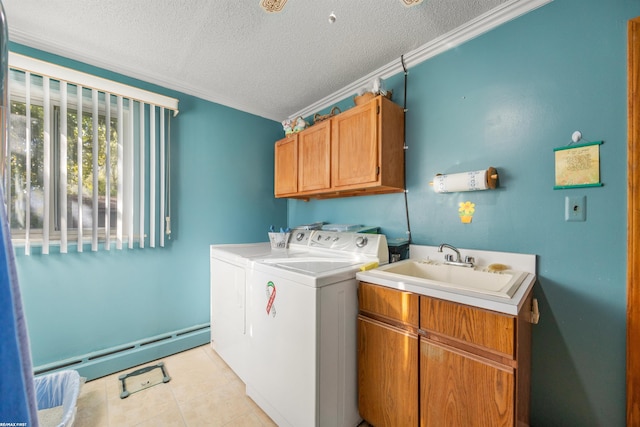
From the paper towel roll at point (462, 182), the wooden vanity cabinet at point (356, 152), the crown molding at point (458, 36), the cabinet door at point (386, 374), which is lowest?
the cabinet door at point (386, 374)

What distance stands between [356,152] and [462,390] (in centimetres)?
152

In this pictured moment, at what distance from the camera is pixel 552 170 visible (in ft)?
4.35

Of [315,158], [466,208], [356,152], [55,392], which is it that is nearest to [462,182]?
[466,208]

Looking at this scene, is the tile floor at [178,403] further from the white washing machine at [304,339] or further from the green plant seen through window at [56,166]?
the green plant seen through window at [56,166]

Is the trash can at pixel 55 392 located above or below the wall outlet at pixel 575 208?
below

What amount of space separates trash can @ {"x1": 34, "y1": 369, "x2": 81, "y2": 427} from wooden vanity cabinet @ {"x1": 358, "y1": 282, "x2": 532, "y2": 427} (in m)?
1.89

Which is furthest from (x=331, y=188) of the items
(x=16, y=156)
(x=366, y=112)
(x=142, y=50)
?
(x=16, y=156)

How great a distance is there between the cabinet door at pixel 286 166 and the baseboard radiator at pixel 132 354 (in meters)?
1.56

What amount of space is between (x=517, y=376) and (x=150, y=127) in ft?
9.22

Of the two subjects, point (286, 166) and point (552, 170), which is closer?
point (552, 170)

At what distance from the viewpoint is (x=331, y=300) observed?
1.29 metres

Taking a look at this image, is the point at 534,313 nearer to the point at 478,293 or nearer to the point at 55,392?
the point at 478,293

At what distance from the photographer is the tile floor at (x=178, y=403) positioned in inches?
58.3

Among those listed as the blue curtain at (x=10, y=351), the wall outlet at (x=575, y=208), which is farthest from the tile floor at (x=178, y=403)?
the wall outlet at (x=575, y=208)
